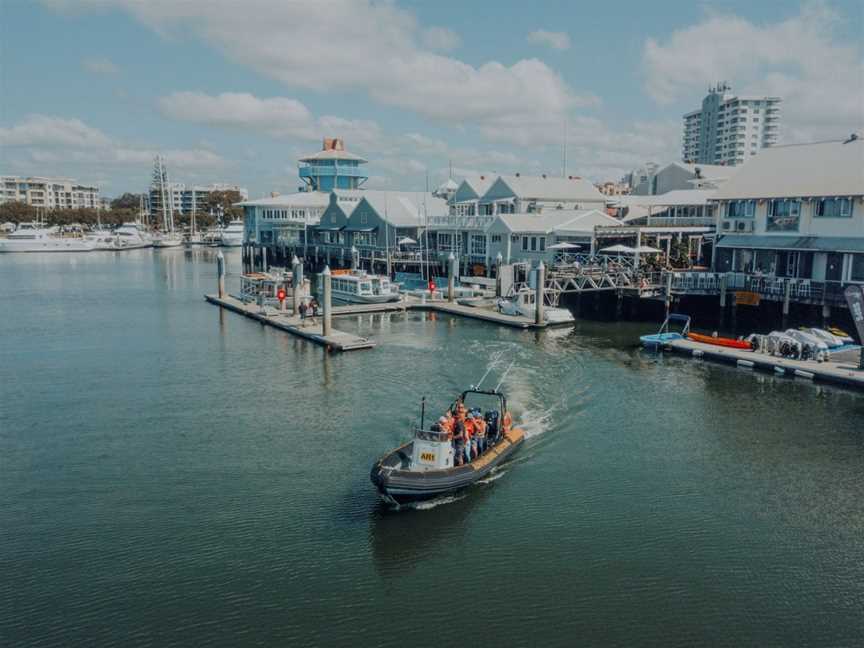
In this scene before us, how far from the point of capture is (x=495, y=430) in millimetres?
22906

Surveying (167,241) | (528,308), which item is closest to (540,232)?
(528,308)

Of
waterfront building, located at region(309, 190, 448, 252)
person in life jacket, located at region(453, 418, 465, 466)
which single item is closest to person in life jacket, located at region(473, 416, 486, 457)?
person in life jacket, located at region(453, 418, 465, 466)

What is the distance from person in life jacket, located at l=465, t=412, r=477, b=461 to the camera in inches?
818

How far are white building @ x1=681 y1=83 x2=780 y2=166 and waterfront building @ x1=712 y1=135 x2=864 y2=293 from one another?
112692mm

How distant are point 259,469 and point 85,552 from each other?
18.7ft

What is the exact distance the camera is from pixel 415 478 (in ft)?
62.1

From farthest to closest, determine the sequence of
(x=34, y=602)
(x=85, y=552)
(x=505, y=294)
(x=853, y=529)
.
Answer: (x=505, y=294) < (x=853, y=529) < (x=85, y=552) < (x=34, y=602)

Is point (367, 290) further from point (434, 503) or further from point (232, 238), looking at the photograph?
point (232, 238)

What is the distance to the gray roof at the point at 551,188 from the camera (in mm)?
70744

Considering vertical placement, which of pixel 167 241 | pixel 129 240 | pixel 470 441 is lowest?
pixel 470 441

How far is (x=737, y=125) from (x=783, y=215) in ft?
415

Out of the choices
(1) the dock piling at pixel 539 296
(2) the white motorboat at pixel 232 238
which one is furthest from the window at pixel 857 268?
(2) the white motorboat at pixel 232 238

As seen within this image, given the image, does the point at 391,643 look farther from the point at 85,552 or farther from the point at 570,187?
the point at 570,187

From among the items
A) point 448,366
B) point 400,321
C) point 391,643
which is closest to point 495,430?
point 391,643
